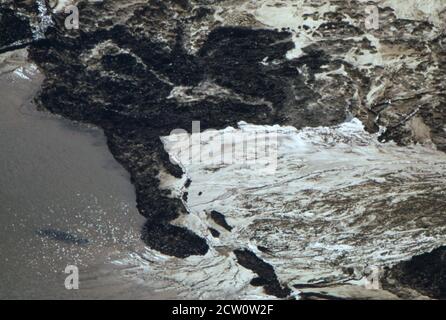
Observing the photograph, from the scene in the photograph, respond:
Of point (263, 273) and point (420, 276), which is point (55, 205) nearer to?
point (263, 273)

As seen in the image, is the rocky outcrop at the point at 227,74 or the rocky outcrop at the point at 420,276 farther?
the rocky outcrop at the point at 420,276

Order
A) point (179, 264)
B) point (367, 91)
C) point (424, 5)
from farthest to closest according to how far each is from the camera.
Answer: point (179, 264) → point (367, 91) → point (424, 5)

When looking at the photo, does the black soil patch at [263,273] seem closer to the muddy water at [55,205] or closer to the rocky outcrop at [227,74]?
the rocky outcrop at [227,74]

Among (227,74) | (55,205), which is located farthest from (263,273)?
(55,205)

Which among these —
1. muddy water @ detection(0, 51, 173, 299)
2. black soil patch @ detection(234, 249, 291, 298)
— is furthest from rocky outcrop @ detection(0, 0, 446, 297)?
muddy water @ detection(0, 51, 173, 299)

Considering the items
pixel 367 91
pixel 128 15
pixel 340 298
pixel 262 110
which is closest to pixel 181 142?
pixel 262 110

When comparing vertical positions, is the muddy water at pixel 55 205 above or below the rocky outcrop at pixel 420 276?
above

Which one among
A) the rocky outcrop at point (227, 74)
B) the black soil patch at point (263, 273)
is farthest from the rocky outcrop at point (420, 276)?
the black soil patch at point (263, 273)

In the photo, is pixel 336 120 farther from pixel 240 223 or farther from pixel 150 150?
pixel 150 150
